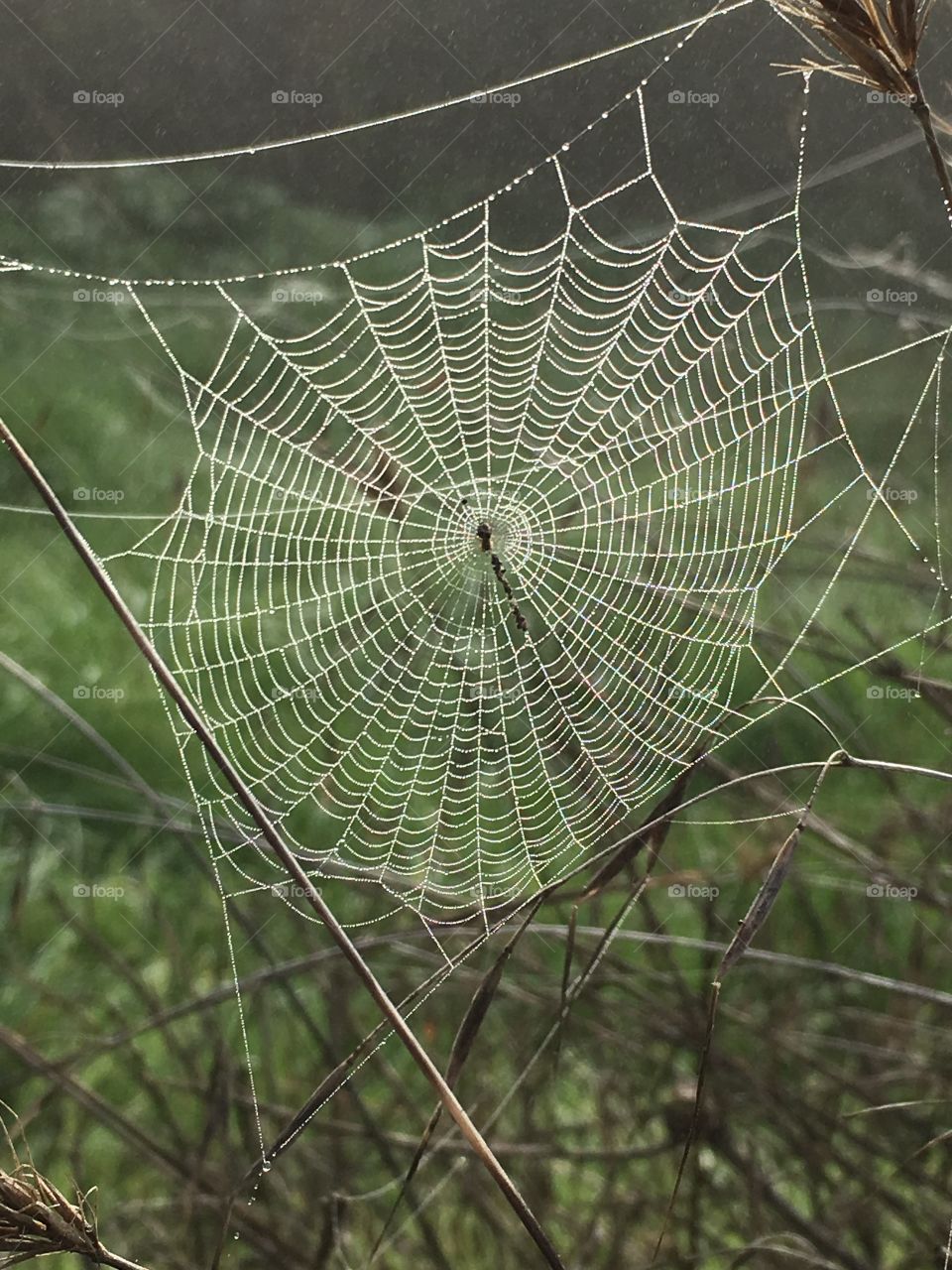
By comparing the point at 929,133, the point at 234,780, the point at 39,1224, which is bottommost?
the point at 39,1224

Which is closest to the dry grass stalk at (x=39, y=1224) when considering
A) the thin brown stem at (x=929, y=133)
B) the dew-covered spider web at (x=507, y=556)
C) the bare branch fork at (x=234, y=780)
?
the bare branch fork at (x=234, y=780)

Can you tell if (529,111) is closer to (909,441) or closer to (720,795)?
(909,441)

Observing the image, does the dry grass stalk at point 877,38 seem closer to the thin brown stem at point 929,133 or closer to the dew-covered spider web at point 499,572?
the thin brown stem at point 929,133

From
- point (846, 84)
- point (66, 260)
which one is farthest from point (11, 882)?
point (846, 84)

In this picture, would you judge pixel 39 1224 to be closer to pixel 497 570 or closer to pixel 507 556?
pixel 497 570

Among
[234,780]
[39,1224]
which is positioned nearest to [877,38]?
[234,780]

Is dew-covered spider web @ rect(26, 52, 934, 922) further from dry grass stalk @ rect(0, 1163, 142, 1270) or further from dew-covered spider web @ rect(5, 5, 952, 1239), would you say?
dry grass stalk @ rect(0, 1163, 142, 1270)
